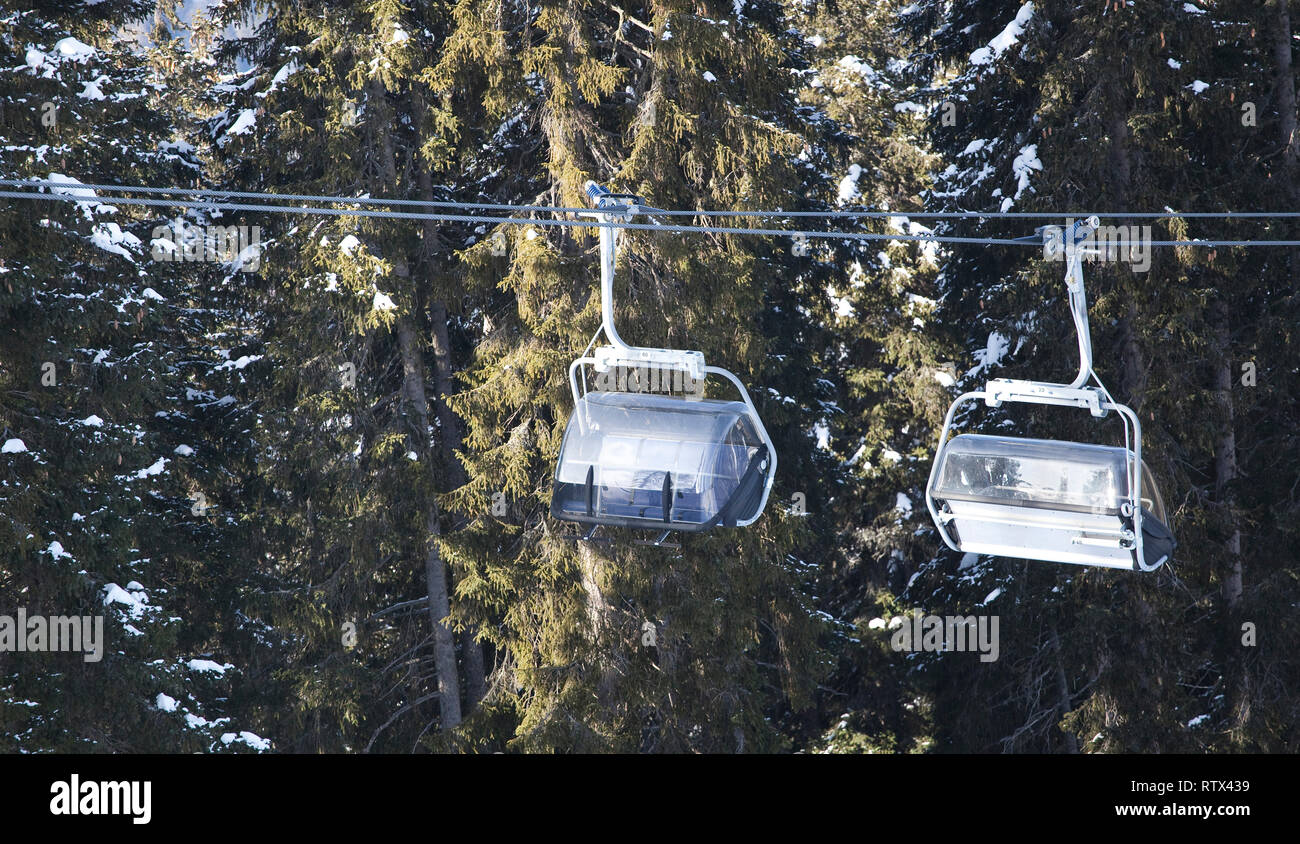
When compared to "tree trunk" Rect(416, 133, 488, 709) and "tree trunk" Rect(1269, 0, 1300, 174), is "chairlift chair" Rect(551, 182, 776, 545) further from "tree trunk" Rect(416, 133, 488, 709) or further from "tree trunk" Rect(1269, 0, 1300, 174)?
"tree trunk" Rect(1269, 0, 1300, 174)

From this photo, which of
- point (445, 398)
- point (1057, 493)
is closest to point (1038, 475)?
point (1057, 493)

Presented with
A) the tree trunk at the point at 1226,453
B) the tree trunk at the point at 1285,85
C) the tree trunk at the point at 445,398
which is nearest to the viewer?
the tree trunk at the point at 1226,453

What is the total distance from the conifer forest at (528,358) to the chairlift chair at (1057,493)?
539cm

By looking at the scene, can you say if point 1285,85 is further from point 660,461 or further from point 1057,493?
point 660,461

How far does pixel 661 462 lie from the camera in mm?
9094

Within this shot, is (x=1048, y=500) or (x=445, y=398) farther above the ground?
(x=445, y=398)

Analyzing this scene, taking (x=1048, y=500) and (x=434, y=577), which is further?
(x=434, y=577)

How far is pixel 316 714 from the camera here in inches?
694

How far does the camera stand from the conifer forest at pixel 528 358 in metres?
15.3

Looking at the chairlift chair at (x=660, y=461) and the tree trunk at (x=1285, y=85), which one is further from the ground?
the tree trunk at (x=1285, y=85)

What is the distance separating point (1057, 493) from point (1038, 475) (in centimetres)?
16

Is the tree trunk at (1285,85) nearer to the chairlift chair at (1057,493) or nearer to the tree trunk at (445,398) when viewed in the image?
the chairlift chair at (1057,493)

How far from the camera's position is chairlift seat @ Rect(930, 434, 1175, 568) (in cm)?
881

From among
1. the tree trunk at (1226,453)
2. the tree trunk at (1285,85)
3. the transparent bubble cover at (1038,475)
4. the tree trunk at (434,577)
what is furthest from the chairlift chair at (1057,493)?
the tree trunk at (434,577)
